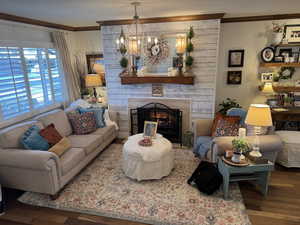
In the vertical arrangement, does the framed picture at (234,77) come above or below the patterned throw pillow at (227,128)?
above

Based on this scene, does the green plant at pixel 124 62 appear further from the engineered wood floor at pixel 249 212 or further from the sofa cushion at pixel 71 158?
the engineered wood floor at pixel 249 212

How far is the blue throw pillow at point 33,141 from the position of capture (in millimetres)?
2980

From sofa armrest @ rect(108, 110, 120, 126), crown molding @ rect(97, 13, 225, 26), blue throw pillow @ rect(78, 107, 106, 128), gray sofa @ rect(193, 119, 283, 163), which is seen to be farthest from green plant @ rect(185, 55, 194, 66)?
blue throw pillow @ rect(78, 107, 106, 128)

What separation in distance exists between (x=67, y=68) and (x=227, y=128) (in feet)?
12.4

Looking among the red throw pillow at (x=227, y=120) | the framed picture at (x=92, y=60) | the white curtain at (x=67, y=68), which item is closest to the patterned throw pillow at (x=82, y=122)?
the white curtain at (x=67, y=68)

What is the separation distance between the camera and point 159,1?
9.13 feet

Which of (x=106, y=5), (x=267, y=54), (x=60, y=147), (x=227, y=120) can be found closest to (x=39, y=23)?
(x=106, y=5)

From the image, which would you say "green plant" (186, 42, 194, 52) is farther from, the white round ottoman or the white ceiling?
the white round ottoman

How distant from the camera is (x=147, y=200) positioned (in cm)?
279

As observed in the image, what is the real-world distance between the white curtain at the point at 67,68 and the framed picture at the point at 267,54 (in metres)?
4.30

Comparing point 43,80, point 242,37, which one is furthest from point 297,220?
point 43,80

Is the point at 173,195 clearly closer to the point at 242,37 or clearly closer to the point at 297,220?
the point at 297,220

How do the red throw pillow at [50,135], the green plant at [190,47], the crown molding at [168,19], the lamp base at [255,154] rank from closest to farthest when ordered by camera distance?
the lamp base at [255,154]
the red throw pillow at [50,135]
the crown molding at [168,19]
the green plant at [190,47]

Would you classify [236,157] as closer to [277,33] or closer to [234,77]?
[234,77]
